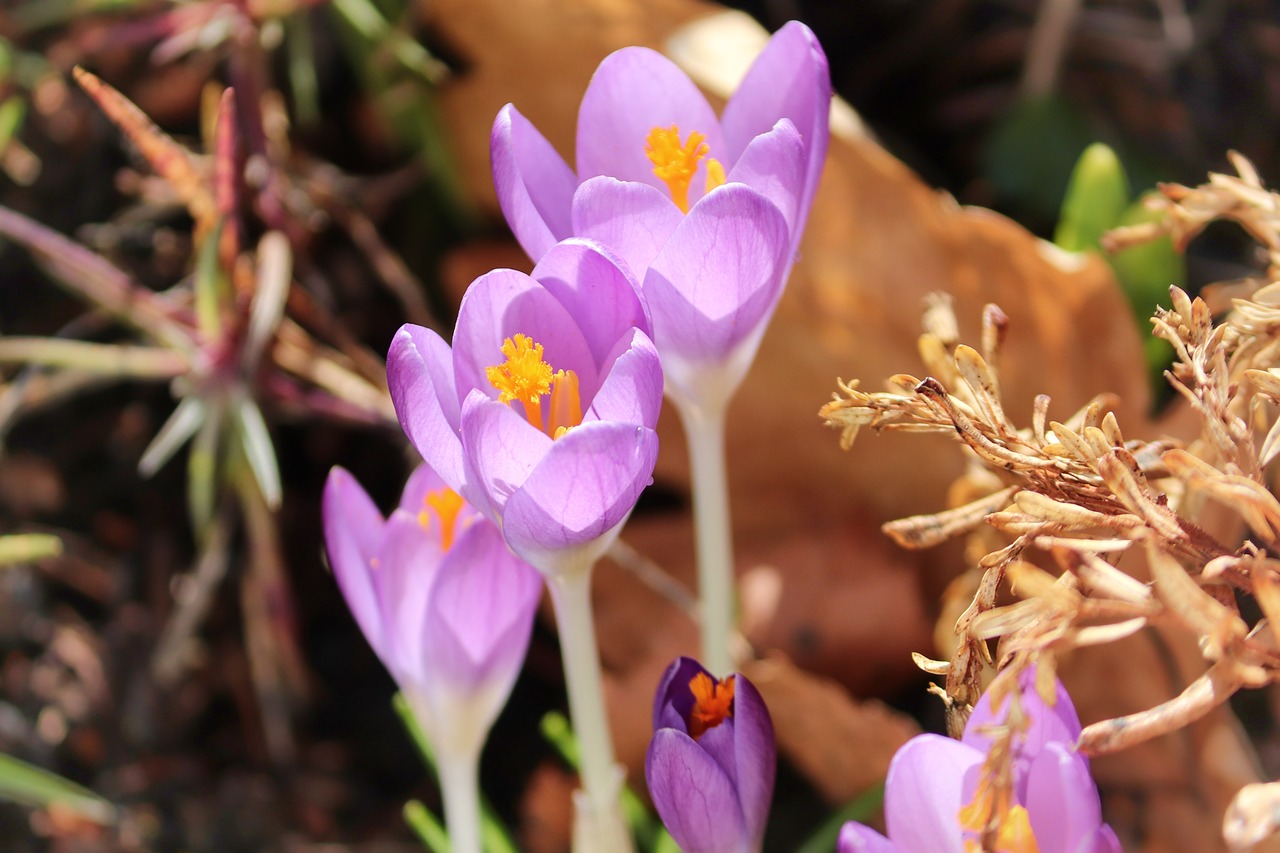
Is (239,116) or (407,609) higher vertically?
(239,116)

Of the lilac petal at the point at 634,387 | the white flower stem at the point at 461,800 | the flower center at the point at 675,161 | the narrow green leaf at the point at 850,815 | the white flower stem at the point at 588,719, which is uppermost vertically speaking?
the flower center at the point at 675,161

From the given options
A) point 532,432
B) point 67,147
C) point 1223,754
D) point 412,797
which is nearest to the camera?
point 532,432

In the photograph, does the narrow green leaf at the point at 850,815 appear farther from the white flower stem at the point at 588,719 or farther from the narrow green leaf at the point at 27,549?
the narrow green leaf at the point at 27,549

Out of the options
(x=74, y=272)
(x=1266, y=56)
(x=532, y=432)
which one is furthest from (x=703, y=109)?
(x=1266, y=56)

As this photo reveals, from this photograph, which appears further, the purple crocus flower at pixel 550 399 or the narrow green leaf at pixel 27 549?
the narrow green leaf at pixel 27 549

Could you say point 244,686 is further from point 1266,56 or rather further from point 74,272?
point 1266,56

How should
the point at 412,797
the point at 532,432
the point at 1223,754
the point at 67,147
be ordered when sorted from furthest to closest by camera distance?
the point at 67,147 → the point at 412,797 → the point at 1223,754 → the point at 532,432

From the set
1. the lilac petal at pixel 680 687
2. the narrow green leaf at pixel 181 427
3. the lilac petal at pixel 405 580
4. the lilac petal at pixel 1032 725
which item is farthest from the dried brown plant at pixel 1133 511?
the narrow green leaf at pixel 181 427
